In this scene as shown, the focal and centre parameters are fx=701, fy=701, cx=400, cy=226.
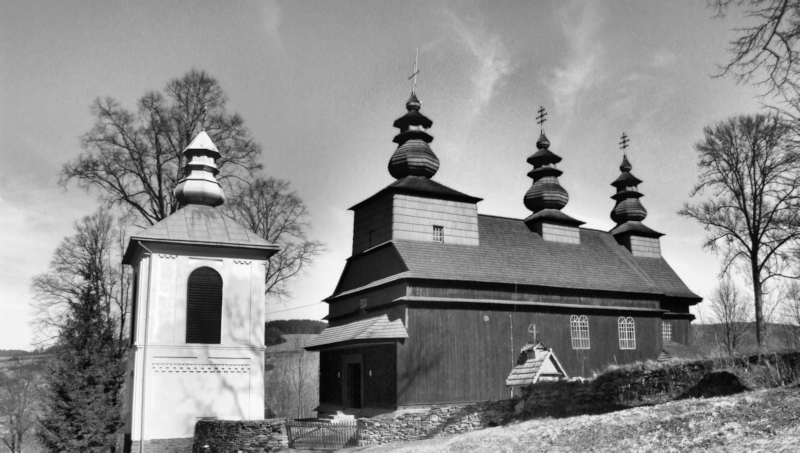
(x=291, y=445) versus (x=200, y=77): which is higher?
(x=200, y=77)

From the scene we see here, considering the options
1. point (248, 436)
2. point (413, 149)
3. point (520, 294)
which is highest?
point (413, 149)

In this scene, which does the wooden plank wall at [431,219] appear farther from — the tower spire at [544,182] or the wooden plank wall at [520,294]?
the tower spire at [544,182]

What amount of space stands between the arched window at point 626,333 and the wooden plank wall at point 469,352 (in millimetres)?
1990

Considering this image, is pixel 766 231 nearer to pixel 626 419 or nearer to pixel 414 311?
pixel 414 311

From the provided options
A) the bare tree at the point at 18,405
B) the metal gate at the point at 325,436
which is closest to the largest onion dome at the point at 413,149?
the metal gate at the point at 325,436

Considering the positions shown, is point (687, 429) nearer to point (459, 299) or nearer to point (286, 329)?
point (459, 299)

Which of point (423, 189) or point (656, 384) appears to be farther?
point (423, 189)

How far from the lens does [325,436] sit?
2170 cm

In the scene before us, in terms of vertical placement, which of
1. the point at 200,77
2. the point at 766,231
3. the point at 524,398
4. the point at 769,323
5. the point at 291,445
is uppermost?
the point at 200,77

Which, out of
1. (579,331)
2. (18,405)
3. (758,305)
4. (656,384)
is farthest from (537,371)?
(18,405)

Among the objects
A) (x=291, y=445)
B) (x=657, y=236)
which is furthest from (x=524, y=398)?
(x=657, y=236)

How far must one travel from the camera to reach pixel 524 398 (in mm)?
20953

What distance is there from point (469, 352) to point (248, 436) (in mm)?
9774

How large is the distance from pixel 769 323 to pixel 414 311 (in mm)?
25767
